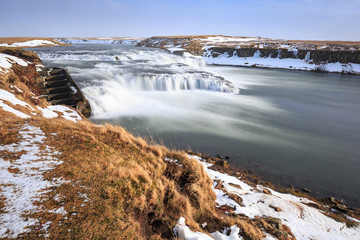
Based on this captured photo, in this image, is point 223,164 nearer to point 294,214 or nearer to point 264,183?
point 264,183

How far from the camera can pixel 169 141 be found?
10148 millimetres

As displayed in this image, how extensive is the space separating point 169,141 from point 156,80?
12.8m

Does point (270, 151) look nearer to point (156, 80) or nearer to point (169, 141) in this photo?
point (169, 141)

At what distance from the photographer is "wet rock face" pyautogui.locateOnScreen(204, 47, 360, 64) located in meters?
38.5

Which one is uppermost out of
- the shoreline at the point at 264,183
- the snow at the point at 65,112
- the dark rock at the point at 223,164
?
the snow at the point at 65,112

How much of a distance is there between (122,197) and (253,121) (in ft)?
41.0

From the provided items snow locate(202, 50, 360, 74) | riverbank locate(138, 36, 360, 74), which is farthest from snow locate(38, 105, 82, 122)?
snow locate(202, 50, 360, 74)

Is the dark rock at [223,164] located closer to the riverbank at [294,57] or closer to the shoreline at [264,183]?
the shoreline at [264,183]

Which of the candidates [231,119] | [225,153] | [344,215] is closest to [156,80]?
[231,119]

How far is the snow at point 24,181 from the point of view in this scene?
2.17m

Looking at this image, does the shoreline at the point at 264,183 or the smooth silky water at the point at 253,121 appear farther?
the smooth silky water at the point at 253,121

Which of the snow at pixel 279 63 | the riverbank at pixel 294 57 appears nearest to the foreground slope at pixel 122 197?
the snow at pixel 279 63

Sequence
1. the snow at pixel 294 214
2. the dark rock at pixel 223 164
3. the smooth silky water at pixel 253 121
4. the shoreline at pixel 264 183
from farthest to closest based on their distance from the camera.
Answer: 1. the smooth silky water at pixel 253 121
2. the dark rock at pixel 223 164
3. the shoreline at pixel 264 183
4. the snow at pixel 294 214

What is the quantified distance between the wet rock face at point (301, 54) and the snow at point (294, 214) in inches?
1879
